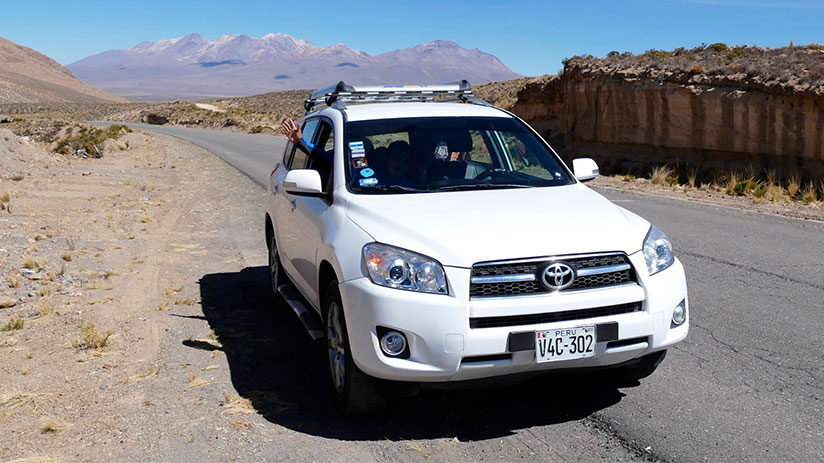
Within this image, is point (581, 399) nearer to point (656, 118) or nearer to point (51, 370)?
point (51, 370)

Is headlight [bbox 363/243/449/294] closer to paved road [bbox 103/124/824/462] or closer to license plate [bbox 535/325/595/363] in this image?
license plate [bbox 535/325/595/363]

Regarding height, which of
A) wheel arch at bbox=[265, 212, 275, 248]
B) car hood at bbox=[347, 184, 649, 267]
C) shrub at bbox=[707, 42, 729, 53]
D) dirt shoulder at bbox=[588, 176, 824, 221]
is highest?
shrub at bbox=[707, 42, 729, 53]

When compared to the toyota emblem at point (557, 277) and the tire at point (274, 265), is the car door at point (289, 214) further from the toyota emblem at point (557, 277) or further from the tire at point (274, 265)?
the toyota emblem at point (557, 277)

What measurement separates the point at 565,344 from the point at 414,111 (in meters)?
2.59

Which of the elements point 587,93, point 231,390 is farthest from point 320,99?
point 587,93

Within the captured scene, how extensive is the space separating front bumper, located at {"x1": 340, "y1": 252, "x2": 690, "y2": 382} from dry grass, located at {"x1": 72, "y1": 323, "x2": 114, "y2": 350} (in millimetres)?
2843

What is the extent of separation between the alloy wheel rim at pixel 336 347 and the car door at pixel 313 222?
408 mm

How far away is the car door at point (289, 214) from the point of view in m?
6.18

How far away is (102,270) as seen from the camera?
933cm

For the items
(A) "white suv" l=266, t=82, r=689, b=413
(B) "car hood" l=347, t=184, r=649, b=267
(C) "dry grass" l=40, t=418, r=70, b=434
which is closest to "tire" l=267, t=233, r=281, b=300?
(A) "white suv" l=266, t=82, r=689, b=413

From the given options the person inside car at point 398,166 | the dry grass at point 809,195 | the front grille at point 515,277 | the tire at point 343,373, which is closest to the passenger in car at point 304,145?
the person inside car at point 398,166

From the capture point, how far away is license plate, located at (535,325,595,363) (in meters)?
4.16

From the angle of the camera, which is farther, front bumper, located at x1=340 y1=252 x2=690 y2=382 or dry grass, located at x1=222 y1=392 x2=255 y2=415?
dry grass, located at x1=222 y1=392 x2=255 y2=415

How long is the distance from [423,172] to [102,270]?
17.3 feet
